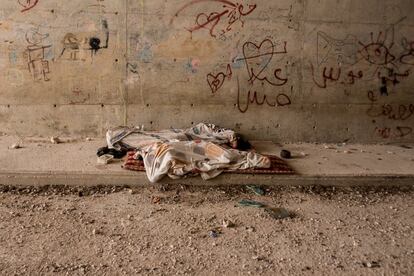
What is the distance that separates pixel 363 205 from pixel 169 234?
202cm

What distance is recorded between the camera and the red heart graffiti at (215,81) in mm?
5309

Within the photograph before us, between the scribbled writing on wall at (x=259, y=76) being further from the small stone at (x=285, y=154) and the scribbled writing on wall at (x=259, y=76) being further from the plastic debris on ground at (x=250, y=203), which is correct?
the plastic debris on ground at (x=250, y=203)

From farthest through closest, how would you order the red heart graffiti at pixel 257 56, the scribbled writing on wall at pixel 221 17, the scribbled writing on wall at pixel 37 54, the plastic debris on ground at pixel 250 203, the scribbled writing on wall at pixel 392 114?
the scribbled writing on wall at pixel 392 114
the red heart graffiti at pixel 257 56
the scribbled writing on wall at pixel 221 17
the scribbled writing on wall at pixel 37 54
the plastic debris on ground at pixel 250 203

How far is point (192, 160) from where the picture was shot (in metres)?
4.30

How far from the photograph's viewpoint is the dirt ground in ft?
9.16

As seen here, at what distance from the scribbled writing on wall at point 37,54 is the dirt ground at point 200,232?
181cm

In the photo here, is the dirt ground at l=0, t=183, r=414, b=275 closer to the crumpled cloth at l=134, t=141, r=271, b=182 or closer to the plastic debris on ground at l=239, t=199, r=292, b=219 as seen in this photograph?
the plastic debris on ground at l=239, t=199, r=292, b=219

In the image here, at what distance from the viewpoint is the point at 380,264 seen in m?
2.88

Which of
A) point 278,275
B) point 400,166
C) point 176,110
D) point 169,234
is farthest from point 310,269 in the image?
point 176,110

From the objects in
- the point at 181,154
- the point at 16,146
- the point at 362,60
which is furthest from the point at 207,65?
the point at 16,146

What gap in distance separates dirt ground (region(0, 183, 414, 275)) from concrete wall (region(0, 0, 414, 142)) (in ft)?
4.97

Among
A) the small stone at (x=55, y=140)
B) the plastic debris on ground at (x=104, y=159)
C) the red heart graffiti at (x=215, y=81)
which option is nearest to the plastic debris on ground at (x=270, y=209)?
the plastic debris on ground at (x=104, y=159)

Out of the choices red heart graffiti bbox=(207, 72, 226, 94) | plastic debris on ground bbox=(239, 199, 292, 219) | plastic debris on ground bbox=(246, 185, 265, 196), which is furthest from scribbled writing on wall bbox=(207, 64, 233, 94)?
plastic debris on ground bbox=(239, 199, 292, 219)

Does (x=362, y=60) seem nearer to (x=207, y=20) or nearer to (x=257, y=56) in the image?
(x=257, y=56)
